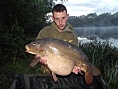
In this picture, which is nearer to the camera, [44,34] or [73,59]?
[73,59]

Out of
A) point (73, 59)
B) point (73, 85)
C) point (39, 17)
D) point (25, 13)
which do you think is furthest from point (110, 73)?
point (39, 17)

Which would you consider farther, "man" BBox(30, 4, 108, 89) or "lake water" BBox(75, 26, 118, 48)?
"lake water" BBox(75, 26, 118, 48)

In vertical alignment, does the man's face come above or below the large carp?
above

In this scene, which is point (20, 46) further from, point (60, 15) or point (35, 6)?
point (60, 15)

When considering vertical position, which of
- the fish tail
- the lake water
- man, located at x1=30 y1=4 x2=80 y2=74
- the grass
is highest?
man, located at x1=30 y1=4 x2=80 y2=74

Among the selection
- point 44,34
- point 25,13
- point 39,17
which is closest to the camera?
point 44,34

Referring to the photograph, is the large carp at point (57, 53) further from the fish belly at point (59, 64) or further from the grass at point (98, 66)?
the grass at point (98, 66)

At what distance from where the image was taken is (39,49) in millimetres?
2689

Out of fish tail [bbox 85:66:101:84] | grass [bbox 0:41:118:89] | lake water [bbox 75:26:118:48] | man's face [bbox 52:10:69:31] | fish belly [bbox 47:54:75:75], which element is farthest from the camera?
lake water [bbox 75:26:118:48]

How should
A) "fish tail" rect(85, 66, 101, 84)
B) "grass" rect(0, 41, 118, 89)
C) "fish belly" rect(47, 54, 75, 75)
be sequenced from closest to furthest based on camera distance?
"fish belly" rect(47, 54, 75, 75)
"fish tail" rect(85, 66, 101, 84)
"grass" rect(0, 41, 118, 89)

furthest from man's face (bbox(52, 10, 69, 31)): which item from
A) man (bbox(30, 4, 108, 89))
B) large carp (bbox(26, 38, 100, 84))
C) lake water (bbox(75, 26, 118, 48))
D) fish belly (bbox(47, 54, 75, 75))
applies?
lake water (bbox(75, 26, 118, 48))

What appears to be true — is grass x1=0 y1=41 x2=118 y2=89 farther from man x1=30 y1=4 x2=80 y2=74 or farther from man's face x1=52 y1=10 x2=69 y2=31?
man's face x1=52 y1=10 x2=69 y2=31

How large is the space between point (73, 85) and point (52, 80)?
271 mm

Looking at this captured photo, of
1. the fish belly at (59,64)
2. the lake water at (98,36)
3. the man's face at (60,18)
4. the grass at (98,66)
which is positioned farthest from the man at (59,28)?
the lake water at (98,36)
